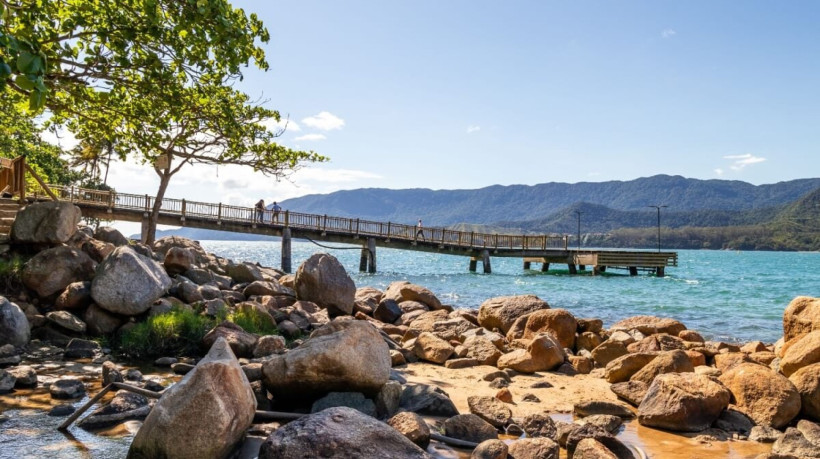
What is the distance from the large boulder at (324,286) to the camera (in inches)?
520

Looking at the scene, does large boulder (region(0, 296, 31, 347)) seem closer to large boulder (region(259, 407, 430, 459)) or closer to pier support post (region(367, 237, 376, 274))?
large boulder (region(259, 407, 430, 459))

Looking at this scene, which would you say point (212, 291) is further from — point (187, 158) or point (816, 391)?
point (187, 158)

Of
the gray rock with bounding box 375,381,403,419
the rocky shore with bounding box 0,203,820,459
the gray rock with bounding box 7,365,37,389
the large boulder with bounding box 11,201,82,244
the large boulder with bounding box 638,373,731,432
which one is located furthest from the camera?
the large boulder with bounding box 11,201,82,244

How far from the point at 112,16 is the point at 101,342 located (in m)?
5.42

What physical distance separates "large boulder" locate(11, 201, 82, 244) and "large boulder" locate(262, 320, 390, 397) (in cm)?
699

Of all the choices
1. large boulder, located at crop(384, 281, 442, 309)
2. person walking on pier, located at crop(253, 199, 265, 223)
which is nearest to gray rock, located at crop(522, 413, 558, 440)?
large boulder, located at crop(384, 281, 442, 309)

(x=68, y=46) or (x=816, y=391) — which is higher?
(x=68, y=46)

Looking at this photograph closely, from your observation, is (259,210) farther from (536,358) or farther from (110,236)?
(536,358)

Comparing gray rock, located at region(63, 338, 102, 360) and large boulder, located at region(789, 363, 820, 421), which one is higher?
large boulder, located at region(789, 363, 820, 421)

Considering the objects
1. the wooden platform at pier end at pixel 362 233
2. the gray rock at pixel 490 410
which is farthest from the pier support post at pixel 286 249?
the gray rock at pixel 490 410

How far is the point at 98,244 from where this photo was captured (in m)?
12.0

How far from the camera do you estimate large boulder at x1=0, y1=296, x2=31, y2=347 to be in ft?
28.6

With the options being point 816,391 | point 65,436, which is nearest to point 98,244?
point 65,436

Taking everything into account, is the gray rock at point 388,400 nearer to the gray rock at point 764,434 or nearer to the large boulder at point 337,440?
the large boulder at point 337,440
